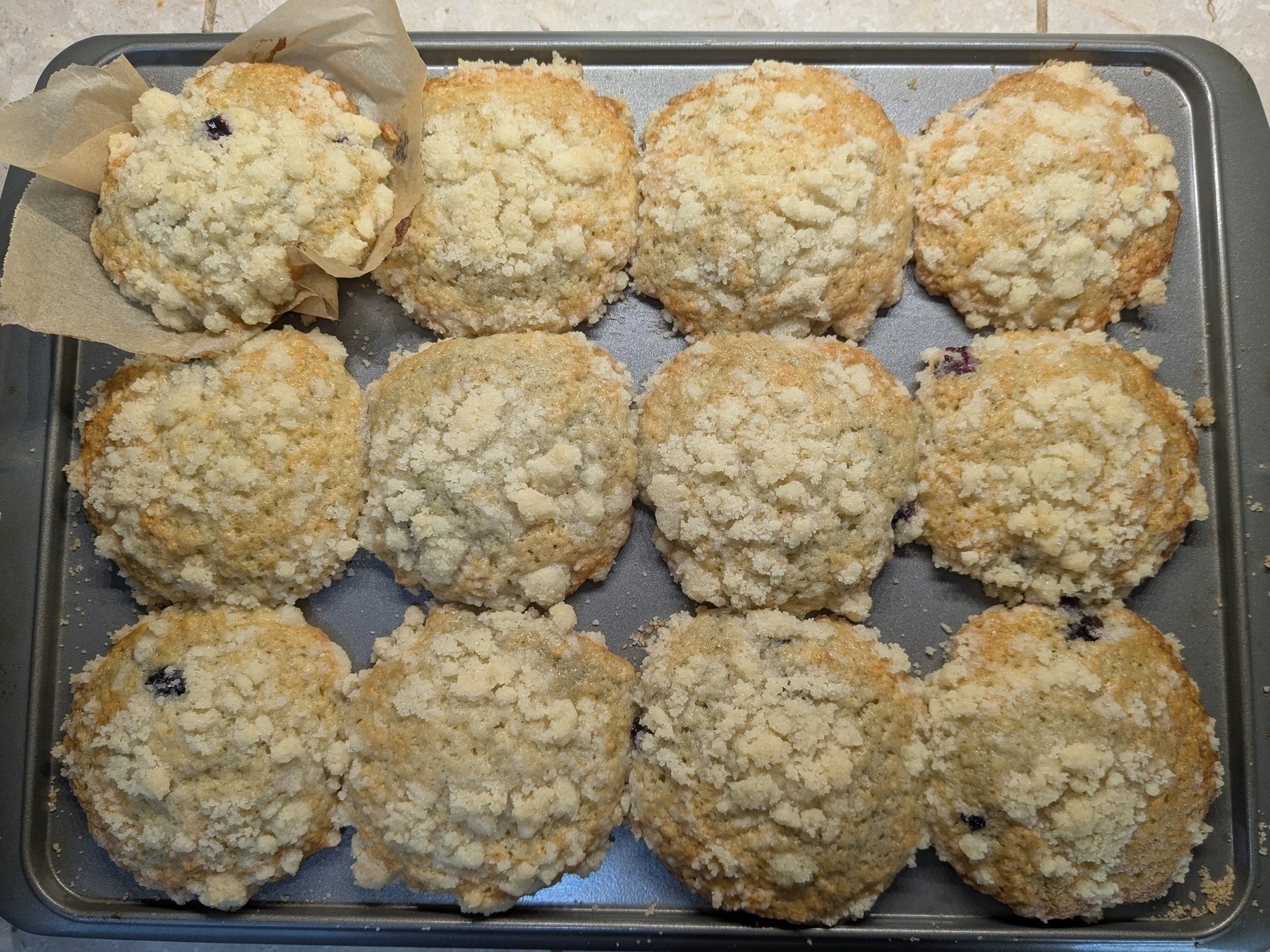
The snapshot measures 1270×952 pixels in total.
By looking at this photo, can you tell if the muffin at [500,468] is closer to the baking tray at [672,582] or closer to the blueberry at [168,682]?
the baking tray at [672,582]

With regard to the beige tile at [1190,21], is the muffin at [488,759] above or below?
below

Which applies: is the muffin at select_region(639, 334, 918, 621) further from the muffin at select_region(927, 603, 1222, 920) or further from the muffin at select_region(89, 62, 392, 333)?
the muffin at select_region(89, 62, 392, 333)

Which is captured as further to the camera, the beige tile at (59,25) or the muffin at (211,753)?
the beige tile at (59,25)

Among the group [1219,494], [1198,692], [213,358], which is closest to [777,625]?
[1198,692]

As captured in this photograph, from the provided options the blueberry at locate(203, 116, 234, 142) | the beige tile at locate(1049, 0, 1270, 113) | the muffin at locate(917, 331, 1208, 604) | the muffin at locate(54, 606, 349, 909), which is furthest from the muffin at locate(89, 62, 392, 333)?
the beige tile at locate(1049, 0, 1270, 113)

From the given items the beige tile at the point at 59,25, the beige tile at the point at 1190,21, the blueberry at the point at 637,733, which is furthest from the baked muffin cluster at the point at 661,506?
the beige tile at the point at 59,25

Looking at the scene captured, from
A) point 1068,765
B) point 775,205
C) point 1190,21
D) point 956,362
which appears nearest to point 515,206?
point 775,205

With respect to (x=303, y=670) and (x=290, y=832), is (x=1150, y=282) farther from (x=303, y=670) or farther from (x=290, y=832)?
(x=290, y=832)

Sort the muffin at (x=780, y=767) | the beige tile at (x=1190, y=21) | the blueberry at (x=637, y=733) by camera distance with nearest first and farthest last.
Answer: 1. the muffin at (x=780, y=767)
2. the blueberry at (x=637, y=733)
3. the beige tile at (x=1190, y=21)
